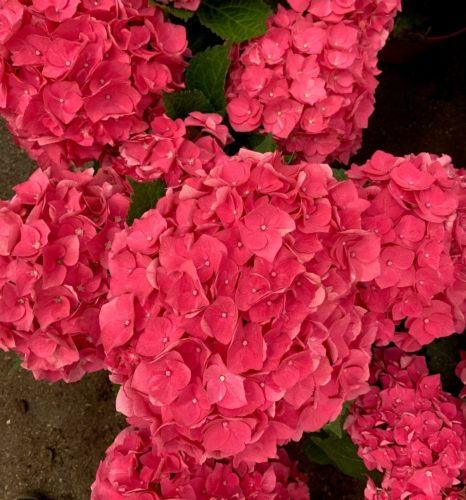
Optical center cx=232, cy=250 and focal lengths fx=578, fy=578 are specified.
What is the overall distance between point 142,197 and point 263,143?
0.26 meters

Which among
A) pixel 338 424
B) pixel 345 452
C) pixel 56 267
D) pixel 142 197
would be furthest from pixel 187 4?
pixel 345 452

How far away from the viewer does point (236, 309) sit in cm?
66

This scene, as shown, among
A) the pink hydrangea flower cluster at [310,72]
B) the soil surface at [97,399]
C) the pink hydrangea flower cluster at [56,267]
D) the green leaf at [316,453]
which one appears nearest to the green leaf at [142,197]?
the pink hydrangea flower cluster at [56,267]

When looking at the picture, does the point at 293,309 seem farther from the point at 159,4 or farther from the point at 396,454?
the point at 159,4

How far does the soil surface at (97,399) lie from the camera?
5.60 feet

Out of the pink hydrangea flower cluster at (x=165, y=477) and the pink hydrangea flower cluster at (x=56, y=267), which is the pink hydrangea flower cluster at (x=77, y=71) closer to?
the pink hydrangea flower cluster at (x=56, y=267)

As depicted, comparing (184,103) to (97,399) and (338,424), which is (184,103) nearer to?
(338,424)

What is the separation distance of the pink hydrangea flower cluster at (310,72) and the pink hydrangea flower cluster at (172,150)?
0.32 ft

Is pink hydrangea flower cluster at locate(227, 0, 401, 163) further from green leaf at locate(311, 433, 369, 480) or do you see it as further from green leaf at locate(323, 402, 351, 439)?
green leaf at locate(311, 433, 369, 480)

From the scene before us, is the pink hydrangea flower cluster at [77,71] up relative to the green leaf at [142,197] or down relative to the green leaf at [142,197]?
up

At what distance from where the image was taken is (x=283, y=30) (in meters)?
1.06

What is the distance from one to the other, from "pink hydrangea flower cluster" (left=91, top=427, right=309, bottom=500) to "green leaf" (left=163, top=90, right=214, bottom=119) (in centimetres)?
56

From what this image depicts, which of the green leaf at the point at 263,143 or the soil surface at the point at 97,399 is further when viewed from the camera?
the soil surface at the point at 97,399

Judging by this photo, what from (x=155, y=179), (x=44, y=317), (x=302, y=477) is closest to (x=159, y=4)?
(x=155, y=179)
